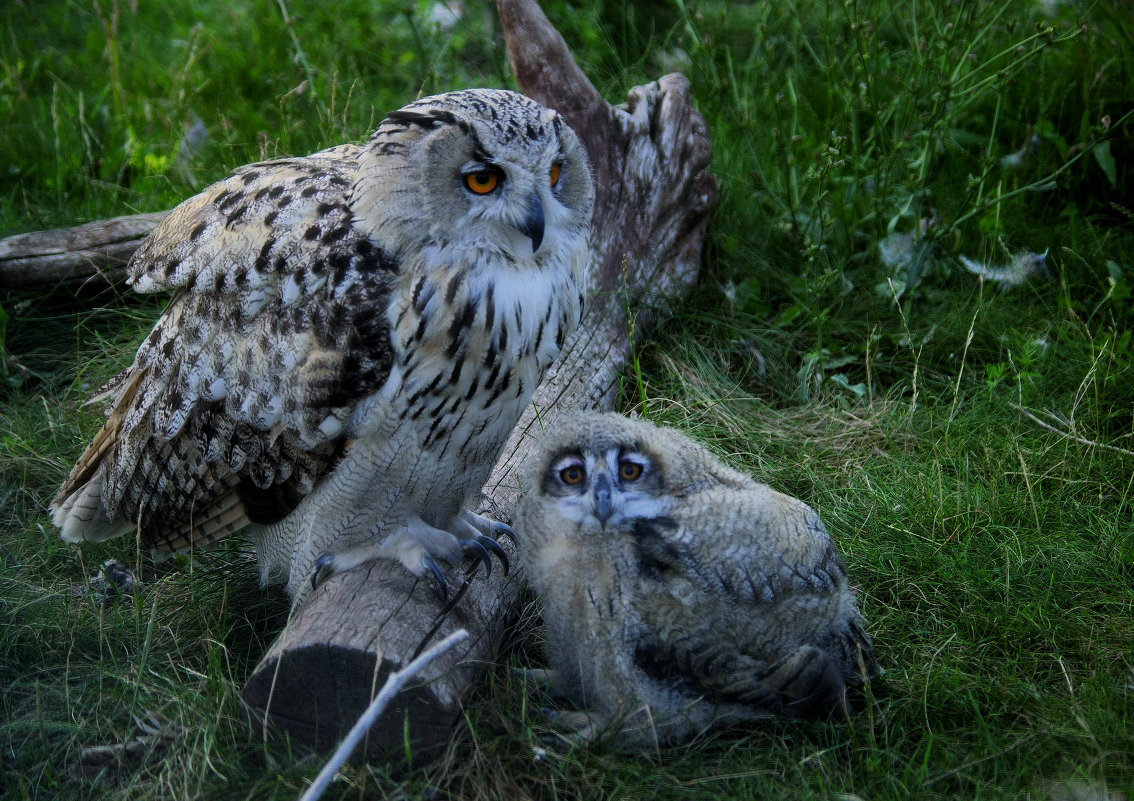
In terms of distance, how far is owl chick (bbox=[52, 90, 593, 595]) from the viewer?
2098 mm

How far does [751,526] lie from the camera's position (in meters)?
2.06

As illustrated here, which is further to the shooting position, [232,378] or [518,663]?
[518,663]

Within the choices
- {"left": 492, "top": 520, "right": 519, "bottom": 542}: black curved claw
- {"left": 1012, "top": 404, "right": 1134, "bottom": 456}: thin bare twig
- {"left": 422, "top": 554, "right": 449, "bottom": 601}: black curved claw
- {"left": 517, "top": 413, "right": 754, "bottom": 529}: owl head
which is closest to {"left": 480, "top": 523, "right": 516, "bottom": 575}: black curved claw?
{"left": 492, "top": 520, "right": 519, "bottom": 542}: black curved claw

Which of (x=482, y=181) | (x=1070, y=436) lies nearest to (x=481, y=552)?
(x=482, y=181)

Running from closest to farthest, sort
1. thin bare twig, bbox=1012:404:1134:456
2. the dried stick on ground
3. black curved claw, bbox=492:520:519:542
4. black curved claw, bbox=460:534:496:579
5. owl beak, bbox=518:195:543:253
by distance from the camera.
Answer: the dried stick on ground < owl beak, bbox=518:195:543:253 < black curved claw, bbox=460:534:496:579 < black curved claw, bbox=492:520:519:542 < thin bare twig, bbox=1012:404:1134:456

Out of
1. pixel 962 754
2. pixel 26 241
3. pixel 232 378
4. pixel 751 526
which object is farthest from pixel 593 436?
pixel 26 241

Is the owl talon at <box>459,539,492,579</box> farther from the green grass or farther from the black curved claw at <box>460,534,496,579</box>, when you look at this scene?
the green grass

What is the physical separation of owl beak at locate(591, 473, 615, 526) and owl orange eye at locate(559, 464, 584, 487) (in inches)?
3.1

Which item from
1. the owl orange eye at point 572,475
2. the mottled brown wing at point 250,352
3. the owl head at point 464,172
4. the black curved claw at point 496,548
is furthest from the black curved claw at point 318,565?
the owl head at point 464,172

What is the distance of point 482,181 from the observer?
82.4 inches

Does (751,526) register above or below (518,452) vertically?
above

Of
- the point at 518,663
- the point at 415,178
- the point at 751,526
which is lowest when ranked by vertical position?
the point at 518,663

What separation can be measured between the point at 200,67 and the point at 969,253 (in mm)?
3832

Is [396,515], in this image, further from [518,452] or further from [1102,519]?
[1102,519]
